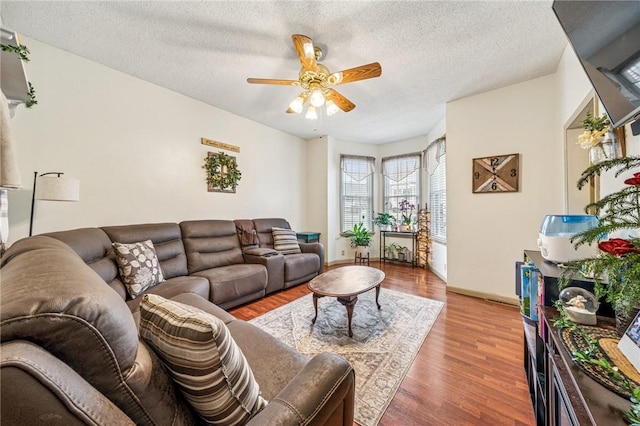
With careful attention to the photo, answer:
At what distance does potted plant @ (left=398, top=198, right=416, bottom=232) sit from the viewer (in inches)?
191

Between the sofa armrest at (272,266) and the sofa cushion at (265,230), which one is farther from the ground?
the sofa cushion at (265,230)

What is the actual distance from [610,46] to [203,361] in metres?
1.91

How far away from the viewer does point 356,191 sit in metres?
5.21

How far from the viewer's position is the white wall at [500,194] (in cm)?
264

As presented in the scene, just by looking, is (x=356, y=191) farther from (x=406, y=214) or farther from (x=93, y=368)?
(x=93, y=368)

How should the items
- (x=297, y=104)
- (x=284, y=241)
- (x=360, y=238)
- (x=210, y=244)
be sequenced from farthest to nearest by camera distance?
1. (x=360, y=238)
2. (x=284, y=241)
3. (x=210, y=244)
4. (x=297, y=104)

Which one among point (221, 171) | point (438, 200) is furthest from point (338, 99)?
point (438, 200)

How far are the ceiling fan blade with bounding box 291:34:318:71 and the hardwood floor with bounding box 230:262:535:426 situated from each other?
101 inches

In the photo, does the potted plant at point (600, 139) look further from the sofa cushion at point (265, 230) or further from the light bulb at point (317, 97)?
the sofa cushion at point (265, 230)

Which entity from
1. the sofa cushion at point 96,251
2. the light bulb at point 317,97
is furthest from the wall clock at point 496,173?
the sofa cushion at point 96,251

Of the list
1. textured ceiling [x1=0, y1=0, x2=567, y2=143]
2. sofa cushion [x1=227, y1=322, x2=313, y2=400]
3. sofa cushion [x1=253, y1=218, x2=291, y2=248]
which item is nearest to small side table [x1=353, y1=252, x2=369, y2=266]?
sofa cushion [x1=253, y1=218, x2=291, y2=248]

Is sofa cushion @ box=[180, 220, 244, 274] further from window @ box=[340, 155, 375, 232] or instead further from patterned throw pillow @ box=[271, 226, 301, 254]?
window @ box=[340, 155, 375, 232]

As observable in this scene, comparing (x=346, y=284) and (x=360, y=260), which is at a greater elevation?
(x=346, y=284)

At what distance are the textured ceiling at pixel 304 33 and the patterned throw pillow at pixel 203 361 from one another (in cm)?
212
